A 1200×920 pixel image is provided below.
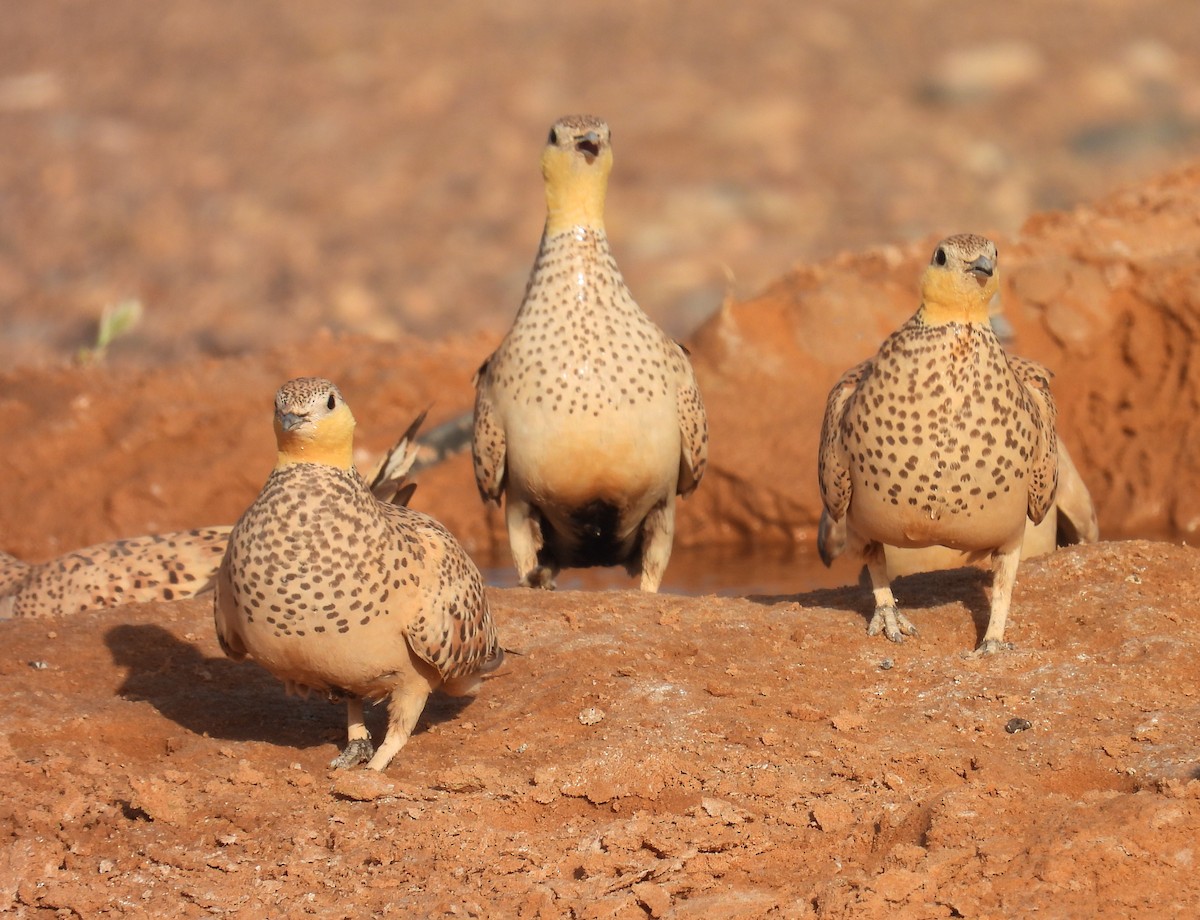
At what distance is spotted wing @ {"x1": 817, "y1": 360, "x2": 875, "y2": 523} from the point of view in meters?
6.66

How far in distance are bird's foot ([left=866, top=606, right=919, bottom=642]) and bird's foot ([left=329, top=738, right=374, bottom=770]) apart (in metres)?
1.97

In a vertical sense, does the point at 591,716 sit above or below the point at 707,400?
above

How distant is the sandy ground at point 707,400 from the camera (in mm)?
5207

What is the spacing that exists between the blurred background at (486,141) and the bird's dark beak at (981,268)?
11452 millimetres

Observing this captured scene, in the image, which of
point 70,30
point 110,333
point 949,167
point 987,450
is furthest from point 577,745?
point 70,30

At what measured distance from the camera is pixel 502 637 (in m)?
7.10

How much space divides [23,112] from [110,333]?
9.79 meters

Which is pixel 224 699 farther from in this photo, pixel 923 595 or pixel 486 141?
pixel 486 141

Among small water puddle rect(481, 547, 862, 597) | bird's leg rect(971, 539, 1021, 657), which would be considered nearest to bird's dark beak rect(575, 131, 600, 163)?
bird's leg rect(971, 539, 1021, 657)

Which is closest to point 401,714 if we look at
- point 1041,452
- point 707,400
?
point 1041,452

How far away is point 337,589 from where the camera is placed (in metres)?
5.61

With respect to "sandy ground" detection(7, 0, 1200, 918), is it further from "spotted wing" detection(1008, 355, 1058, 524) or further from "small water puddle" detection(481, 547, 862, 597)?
"spotted wing" detection(1008, 355, 1058, 524)

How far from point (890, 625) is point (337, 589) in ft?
7.44

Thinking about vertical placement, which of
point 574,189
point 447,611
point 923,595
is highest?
point 574,189
